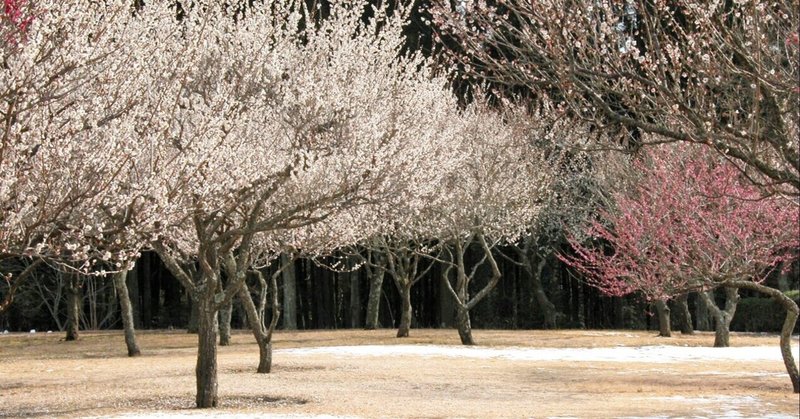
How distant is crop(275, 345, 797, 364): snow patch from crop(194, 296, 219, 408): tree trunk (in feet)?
32.7

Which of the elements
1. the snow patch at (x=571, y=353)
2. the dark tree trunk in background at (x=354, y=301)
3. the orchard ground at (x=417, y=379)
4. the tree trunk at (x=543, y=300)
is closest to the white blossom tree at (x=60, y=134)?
the orchard ground at (x=417, y=379)

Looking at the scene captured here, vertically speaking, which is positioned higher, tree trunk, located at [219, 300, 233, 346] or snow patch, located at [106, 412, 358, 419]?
tree trunk, located at [219, 300, 233, 346]

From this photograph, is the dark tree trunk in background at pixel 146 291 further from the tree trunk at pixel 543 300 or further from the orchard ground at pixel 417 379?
the tree trunk at pixel 543 300

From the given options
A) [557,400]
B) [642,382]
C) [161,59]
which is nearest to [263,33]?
[161,59]

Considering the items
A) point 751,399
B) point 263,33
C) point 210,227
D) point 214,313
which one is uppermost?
point 263,33

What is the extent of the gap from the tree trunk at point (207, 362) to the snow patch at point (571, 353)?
996cm

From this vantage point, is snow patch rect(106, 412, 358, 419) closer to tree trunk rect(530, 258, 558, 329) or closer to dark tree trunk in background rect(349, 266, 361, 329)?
dark tree trunk in background rect(349, 266, 361, 329)

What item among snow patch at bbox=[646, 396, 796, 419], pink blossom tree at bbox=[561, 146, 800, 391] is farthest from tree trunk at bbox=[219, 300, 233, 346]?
snow patch at bbox=[646, 396, 796, 419]

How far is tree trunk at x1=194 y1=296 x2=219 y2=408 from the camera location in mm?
16469

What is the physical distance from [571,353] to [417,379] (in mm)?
8346

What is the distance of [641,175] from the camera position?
30.9m

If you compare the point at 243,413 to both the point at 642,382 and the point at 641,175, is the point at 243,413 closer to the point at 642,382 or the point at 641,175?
the point at 642,382

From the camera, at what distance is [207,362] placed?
16.6 m

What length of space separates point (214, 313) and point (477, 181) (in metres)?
15.5
